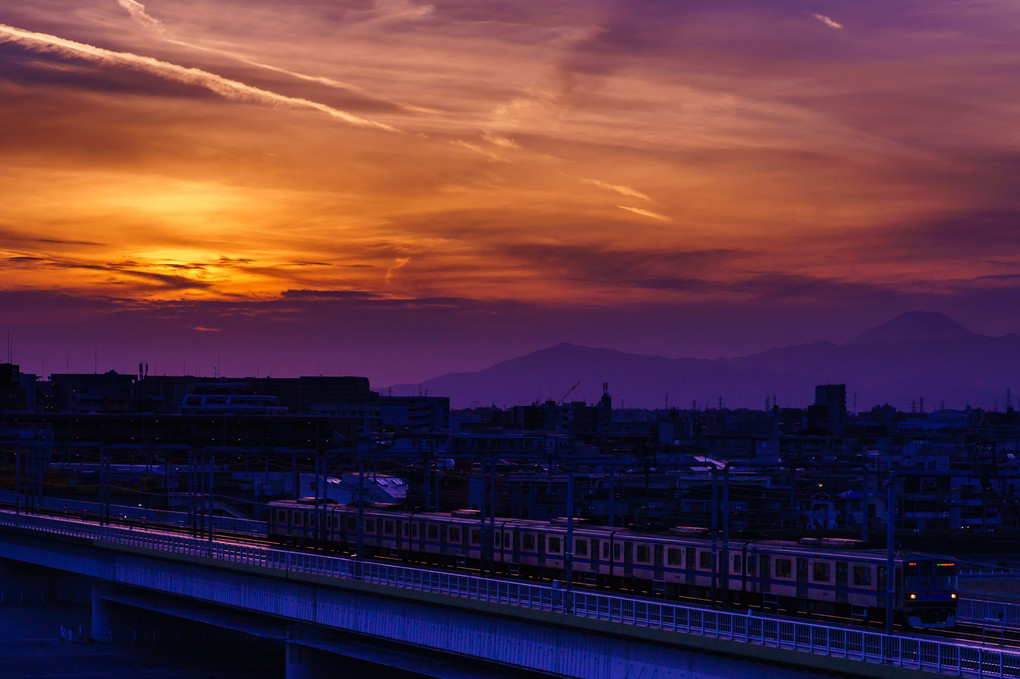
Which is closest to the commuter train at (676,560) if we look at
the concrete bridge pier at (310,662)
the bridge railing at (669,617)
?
the bridge railing at (669,617)

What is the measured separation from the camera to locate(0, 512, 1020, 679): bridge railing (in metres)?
39.9

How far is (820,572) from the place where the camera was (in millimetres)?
54625

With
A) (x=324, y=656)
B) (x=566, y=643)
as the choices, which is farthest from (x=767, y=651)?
(x=324, y=656)

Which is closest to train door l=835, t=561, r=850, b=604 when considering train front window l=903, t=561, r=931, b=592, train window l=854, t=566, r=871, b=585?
train window l=854, t=566, r=871, b=585

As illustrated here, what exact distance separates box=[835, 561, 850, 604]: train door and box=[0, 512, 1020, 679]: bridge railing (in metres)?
2.08

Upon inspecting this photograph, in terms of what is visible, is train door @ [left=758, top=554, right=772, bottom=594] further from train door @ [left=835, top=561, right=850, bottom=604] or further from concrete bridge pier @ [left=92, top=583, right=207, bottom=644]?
concrete bridge pier @ [left=92, top=583, right=207, bottom=644]

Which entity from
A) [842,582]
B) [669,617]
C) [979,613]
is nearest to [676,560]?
[842,582]

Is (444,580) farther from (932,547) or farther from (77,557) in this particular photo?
(932,547)

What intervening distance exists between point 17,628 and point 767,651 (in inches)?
2993

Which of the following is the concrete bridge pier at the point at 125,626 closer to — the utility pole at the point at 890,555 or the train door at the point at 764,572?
the train door at the point at 764,572

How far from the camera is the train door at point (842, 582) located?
175 feet

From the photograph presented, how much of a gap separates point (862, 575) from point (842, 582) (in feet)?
3.70

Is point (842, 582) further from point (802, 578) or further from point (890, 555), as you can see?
point (890, 555)

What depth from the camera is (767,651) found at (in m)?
44.6
